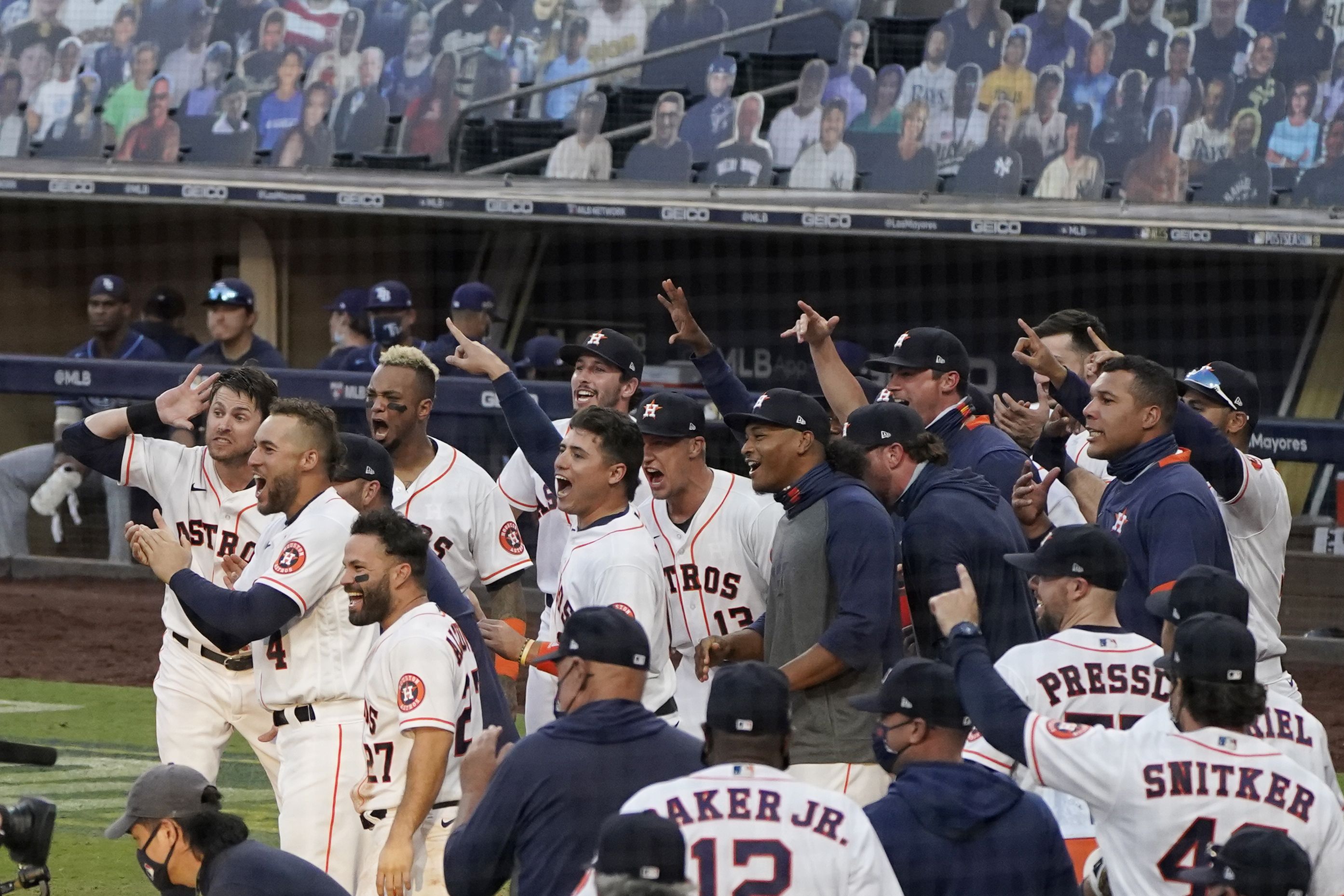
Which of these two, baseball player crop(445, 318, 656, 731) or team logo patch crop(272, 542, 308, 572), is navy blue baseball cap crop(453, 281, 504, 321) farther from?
team logo patch crop(272, 542, 308, 572)

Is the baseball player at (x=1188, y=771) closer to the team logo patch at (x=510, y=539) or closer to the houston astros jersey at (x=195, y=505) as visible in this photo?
the team logo patch at (x=510, y=539)

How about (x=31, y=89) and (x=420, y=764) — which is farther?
(x=31, y=89)

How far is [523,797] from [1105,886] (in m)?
1.45

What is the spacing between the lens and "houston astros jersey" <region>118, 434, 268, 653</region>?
5340 mm

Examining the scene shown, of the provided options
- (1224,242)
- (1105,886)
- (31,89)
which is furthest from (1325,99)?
(31,89)

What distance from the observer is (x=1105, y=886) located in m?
3.95

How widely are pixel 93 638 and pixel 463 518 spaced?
5003 mm

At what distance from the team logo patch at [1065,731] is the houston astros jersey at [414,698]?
1299mm

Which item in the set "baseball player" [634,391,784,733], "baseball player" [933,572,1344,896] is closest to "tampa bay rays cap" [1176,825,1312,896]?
"baseball player" [933,572,1344,896]

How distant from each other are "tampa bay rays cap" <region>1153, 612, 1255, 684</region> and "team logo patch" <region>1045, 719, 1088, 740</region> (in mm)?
187

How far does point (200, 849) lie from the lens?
356cm

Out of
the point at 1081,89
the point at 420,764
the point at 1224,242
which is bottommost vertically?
the point at 420,764

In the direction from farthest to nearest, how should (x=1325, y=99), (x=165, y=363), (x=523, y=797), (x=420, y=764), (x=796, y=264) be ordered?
(x=796, y=264), (x=1325, y=99), (x=165, y=363), (x=420, y=764), (x=523, y=797)

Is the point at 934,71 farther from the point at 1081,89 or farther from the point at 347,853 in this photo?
the point at 347,853
